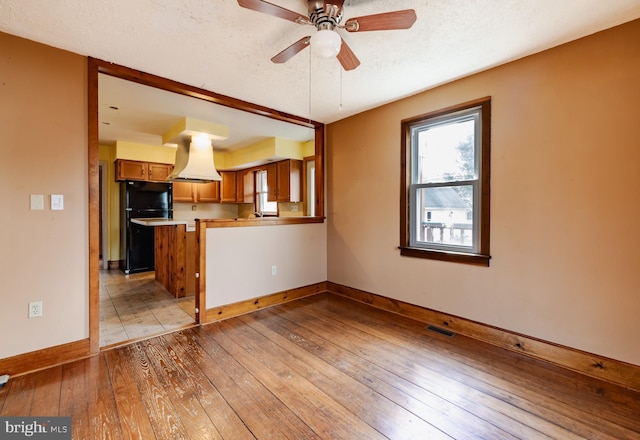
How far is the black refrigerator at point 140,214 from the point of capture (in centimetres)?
526

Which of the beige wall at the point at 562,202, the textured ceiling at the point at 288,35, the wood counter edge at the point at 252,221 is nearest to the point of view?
the textured ceiling at the point at 288,35

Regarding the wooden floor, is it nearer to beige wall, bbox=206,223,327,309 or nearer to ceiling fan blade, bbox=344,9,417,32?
beige wall, bbox=206,223,327,309

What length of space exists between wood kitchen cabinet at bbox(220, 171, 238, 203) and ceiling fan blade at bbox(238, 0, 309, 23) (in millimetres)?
5705

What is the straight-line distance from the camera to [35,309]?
2148 mm

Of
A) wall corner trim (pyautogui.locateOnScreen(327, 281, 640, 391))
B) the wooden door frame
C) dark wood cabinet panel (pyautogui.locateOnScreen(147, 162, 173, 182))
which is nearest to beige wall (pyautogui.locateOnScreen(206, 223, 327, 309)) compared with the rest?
the wooden door frame

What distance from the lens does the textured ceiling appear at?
1807mm

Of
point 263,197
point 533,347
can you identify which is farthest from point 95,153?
point 263,197

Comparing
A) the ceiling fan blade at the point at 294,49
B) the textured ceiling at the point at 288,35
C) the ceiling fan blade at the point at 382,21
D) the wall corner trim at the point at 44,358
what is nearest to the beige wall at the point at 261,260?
the wall corner trim at the point at 44,358

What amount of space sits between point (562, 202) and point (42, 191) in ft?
12.8

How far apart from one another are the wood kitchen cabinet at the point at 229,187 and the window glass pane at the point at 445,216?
4978 mm

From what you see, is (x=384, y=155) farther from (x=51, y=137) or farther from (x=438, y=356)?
(x=51, y=137)

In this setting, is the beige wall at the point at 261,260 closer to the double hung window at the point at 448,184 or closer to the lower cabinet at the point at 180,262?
the lower cabinet at the point at 180,262

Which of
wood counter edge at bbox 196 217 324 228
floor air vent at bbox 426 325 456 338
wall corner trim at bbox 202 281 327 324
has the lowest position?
floor air vent at bbox 426 325 456 338

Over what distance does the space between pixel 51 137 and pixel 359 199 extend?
118 inches
